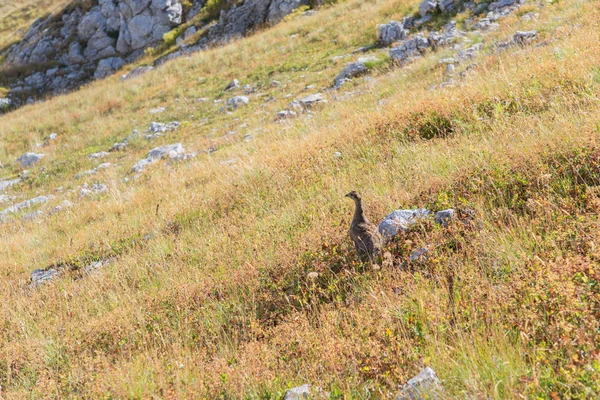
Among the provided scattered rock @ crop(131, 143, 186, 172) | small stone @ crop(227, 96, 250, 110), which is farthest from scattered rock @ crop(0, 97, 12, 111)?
scattered rock @ crop(131, 143, 186, 172)

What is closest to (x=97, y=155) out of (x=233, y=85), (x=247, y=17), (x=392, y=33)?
(x=233, y=85)

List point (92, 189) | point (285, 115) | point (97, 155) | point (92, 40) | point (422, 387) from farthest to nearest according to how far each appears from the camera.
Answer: point (92, 40), point (97, 155), point (285, 115), point (92, 189), point (422, 387)

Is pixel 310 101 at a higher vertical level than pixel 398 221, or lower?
lower

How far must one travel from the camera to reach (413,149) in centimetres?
619

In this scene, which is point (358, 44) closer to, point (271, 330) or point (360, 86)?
point (360, 86)

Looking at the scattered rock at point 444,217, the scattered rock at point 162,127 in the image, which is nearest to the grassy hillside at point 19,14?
the scattered rock at point 162,127

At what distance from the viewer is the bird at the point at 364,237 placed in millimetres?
4176

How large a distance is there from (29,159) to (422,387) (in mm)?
19224

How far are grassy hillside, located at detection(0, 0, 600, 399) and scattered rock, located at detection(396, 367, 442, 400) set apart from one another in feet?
0.35

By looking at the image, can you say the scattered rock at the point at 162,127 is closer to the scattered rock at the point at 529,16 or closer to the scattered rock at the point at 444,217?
the scattered rock at the point at 529,16

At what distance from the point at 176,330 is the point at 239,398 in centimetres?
148

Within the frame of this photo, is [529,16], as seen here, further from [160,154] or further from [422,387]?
[422,387]

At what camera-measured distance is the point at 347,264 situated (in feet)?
14.2

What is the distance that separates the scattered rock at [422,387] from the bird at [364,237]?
160cm
